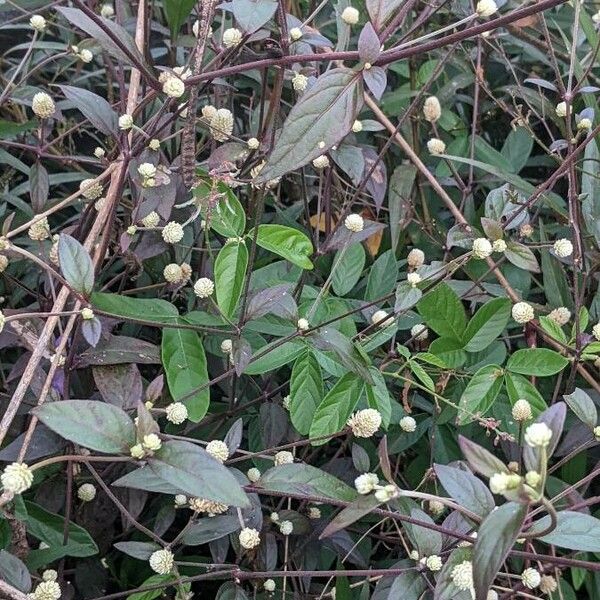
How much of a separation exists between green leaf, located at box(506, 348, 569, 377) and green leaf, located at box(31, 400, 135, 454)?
408 millimetres

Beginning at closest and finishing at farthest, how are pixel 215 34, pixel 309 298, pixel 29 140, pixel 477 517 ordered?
1. pixel 477 517
2. pixel 309 298
3. pixel 215 34
4. pixel 29 140

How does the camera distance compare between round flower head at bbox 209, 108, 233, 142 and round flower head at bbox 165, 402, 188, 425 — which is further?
round flower head at bbox 209, 108, 233, 142

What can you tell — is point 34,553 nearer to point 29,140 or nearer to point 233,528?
point 233,528

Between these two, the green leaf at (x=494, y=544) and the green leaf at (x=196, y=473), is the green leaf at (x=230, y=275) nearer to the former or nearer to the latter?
the green leaf at (x=196, y=473)

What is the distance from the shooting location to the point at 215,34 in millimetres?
975

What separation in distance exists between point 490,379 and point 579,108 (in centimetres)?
61

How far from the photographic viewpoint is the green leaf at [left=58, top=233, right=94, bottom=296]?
649 mm

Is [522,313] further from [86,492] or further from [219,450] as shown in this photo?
[86,492]

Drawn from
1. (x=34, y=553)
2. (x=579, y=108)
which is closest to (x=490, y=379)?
(x=34, y=553)

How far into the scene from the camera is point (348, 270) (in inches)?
34.3

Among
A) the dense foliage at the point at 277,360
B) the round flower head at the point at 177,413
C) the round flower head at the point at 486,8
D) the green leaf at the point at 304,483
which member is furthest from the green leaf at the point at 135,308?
the round flower head at the point at 486,8

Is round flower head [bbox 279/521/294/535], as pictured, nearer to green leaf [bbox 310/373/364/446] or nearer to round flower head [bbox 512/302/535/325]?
green leaf [bbox 310/373/364/446]

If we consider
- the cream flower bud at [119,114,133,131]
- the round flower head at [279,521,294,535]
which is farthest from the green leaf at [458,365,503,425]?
the cream flower bud at [119,114,133,131]

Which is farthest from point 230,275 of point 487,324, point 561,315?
point 561,315
